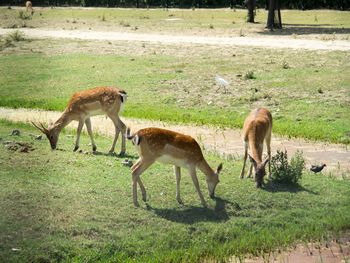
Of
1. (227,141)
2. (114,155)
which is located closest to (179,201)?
(114,155)

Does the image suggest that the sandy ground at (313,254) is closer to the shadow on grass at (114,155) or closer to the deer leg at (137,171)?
the deer leg at (137,171)

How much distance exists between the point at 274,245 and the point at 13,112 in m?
10.4

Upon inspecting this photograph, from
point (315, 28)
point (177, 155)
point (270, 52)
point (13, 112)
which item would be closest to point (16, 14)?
point (315, 28)

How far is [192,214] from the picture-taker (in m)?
10.5

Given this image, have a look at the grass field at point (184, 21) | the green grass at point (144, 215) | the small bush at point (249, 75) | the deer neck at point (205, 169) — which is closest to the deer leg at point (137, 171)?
the green grass at point (144, 215)

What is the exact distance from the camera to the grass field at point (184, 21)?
35.2 meters

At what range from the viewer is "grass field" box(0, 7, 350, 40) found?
3525 cm

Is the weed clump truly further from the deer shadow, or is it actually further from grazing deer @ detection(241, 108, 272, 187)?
the deer shadow

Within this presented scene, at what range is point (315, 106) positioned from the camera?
60.3 ft

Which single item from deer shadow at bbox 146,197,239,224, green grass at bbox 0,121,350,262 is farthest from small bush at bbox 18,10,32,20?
deer shadow at bbox 146,197,239,224

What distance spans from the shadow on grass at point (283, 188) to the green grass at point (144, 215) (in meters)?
0.02

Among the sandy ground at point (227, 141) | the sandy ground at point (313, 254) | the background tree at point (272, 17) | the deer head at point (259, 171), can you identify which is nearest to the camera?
the sandy ground at point (313, 254)

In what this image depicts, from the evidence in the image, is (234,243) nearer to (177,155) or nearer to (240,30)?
(177,155)

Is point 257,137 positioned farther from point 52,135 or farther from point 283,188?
point 52,135
